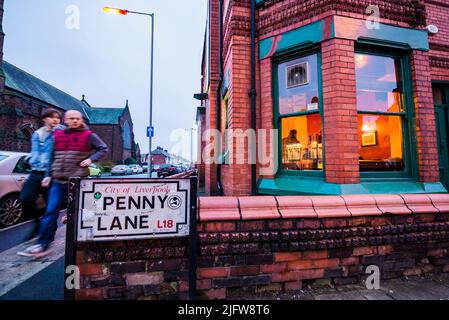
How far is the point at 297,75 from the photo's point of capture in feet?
12.1

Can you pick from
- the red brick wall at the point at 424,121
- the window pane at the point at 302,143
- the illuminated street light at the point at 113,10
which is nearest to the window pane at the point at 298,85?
the window pane at the point at 302,143

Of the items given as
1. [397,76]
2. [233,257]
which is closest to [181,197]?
[233,257]

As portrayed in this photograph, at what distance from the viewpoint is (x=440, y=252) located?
2285mm

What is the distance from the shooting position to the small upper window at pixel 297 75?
11.9 ft

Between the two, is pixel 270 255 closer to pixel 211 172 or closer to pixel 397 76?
pixel 397 76

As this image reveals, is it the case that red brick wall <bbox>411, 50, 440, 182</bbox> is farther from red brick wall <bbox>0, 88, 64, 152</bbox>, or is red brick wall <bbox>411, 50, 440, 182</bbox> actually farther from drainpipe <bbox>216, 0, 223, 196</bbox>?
red brick wall <bbox>0, 88, 64, 152</bbox>

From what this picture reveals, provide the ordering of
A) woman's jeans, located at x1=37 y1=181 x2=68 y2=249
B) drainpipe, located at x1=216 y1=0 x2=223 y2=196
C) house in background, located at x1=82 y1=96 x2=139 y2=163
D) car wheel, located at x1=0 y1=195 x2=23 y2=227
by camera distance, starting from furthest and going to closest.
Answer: house in background, located at x1=82 y1=96 x2=139 y2=163, drainpipe, located at x1=216 y1=0 x2=223 y2=196, car wheel, located at x1=0 y1=195 x2=23 y2=227, woman's jeans, located at x1=37 y1=181 x2=68 y2=249

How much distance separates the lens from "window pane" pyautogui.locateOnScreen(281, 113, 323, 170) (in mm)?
3531

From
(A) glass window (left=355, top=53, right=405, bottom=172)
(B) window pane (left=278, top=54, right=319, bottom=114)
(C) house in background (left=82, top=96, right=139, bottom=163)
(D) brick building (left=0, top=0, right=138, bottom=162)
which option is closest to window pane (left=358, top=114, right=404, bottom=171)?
Answer: (A) glass window (left=355, top=53, right=405, bottom=172)

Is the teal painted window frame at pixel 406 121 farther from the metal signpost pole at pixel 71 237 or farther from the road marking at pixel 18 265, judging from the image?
the road marking at pixel 18 265

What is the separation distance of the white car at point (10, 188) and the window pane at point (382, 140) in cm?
631

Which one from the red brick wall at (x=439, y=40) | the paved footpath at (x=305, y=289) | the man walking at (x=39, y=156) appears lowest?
the paved footpath at (x=305, y=289)

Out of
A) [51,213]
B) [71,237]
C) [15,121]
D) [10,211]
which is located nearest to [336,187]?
[71,237]

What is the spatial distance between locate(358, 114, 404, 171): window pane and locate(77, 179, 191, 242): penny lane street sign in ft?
10.1
